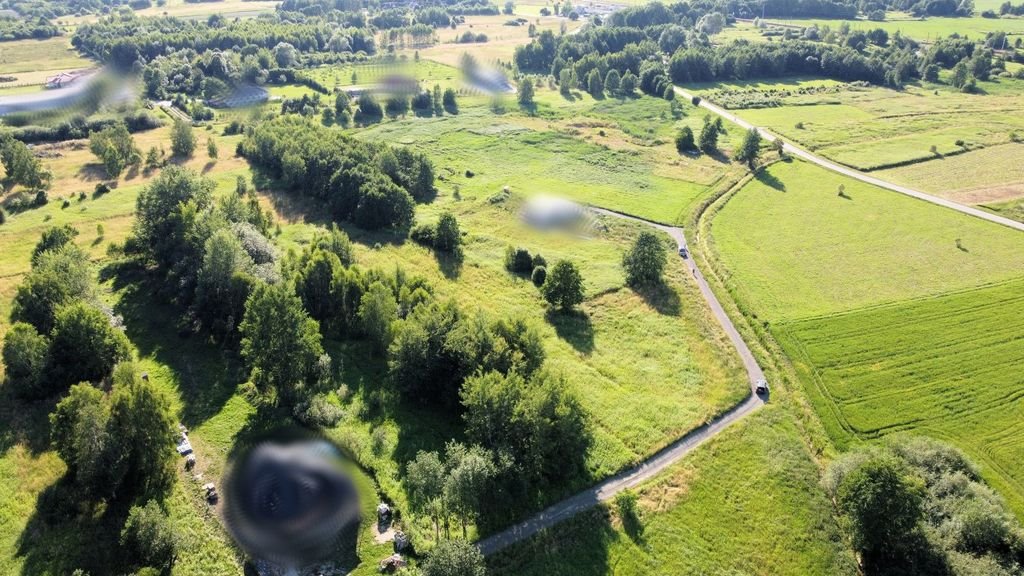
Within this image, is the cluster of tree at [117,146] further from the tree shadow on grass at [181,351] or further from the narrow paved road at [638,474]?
the narrow paved road at [638,474]

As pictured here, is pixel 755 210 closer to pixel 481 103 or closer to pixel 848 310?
pixel 848 310

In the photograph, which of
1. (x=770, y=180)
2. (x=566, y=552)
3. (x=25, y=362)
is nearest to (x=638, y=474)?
(x=566, y=552)

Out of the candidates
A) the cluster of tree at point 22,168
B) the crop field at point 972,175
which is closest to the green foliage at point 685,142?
the crop field at point 972,175

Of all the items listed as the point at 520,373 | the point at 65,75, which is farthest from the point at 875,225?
the point at 65,75

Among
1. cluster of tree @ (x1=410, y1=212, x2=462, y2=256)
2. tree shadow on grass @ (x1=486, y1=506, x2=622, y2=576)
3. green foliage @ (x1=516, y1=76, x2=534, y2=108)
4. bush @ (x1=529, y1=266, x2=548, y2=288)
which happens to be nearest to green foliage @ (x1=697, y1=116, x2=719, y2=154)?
green foliage @ (x1=516, y1=76, x2=534, y2=108)

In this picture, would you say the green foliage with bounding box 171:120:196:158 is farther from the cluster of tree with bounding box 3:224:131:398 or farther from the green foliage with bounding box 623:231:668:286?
the green foliage with bounding box 623:231:668:286

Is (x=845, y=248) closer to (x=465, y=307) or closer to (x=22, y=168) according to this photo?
(x=465, y=307)
